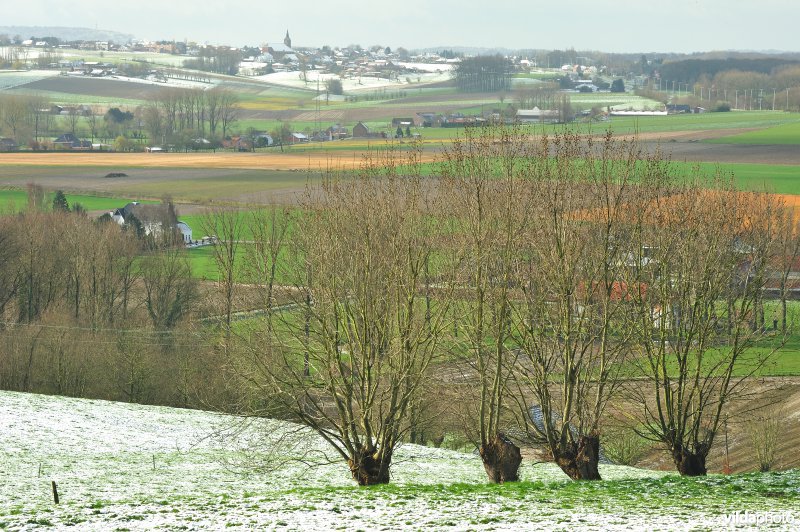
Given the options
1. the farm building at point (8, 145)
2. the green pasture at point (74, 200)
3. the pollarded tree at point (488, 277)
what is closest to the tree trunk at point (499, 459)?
the pollarded tree at point (488, 277)

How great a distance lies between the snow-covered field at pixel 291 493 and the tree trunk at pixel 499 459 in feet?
2.61

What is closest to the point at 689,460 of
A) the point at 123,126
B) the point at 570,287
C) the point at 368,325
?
the point at 570,287

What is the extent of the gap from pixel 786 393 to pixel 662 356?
21918mm

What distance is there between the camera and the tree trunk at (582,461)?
2773 cm

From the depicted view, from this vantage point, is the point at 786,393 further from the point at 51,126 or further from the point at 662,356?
the point at 51,126

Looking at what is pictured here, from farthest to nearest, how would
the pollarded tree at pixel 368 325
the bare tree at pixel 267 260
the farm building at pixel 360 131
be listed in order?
the farm building at pixel 360 131 → the bare tree at pixel 267 260 → the pollarded tree at pixel 368 325

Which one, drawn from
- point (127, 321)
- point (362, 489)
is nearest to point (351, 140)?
point (127, 321)

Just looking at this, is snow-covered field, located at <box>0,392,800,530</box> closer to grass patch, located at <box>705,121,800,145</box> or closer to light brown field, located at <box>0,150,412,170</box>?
light brown field, located at <box>0,150,412,170</box>

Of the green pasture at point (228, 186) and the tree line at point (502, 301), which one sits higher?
the tree line at point (502, 301)

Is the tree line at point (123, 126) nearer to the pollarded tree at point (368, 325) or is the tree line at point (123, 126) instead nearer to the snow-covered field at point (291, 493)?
the snow-covered field at point (291, 493)

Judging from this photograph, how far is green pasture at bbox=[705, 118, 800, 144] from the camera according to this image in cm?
13638

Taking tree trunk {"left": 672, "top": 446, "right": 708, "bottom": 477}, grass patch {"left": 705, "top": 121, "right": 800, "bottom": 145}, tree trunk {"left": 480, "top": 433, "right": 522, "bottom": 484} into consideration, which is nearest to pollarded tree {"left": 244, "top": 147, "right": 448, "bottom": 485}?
tree trunk {"left": 480, "top": 433, "right": 522, "bottom": 484}

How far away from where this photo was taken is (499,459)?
27.4 m

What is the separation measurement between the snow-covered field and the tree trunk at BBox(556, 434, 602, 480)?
145 centimetres
